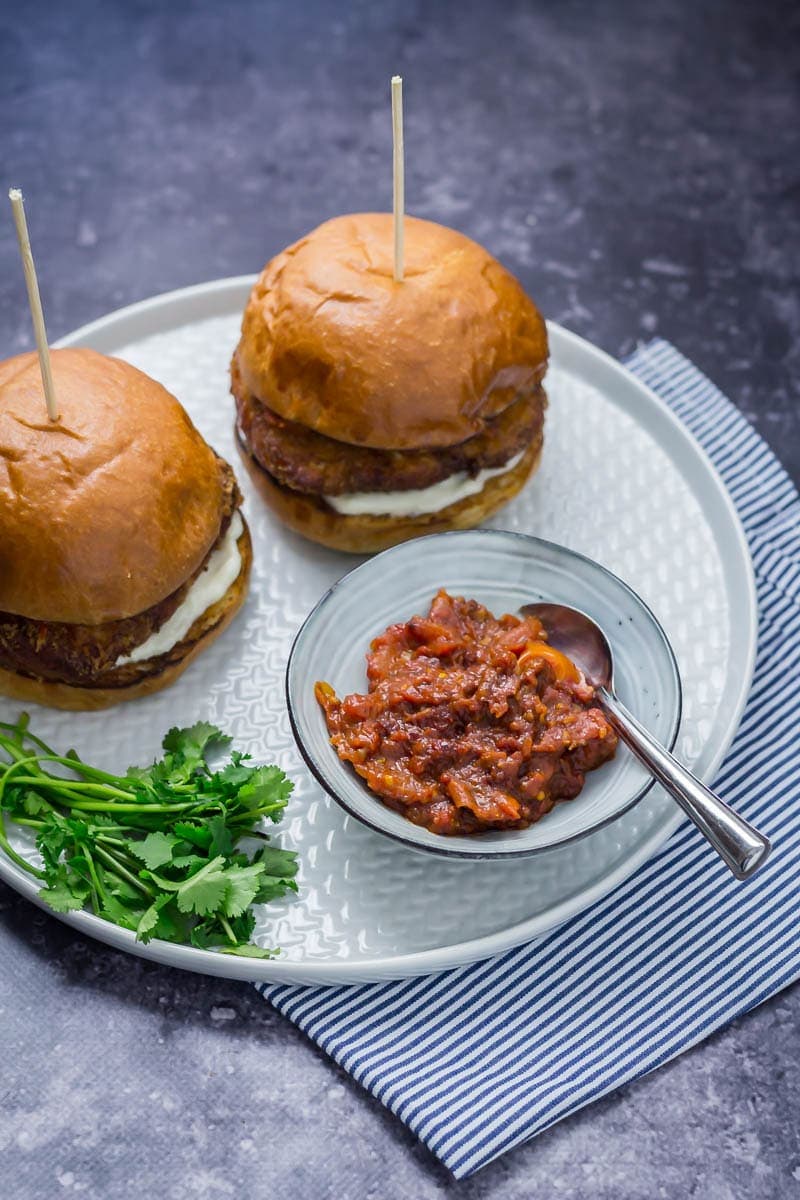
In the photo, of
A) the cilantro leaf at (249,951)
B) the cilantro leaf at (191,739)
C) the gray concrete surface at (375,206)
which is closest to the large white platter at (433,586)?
the cilantro leaf at (249,951)

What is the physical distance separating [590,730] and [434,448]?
3.11 feet

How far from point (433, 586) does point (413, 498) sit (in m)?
0.26

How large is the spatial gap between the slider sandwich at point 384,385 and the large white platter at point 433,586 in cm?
26

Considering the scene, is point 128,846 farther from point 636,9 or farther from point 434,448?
point 636,9

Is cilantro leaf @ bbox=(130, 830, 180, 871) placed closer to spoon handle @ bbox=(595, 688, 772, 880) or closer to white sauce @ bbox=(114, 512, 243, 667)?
white sauce @ bbox=(114, 512, 243, 667)

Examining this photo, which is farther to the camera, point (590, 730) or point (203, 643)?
point (203, 643)

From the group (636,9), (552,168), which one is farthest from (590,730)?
(636,9)

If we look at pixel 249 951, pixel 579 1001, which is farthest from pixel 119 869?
pixel 579 1001

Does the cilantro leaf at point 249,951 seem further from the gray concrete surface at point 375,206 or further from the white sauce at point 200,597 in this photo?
the white sauce at point 200,597

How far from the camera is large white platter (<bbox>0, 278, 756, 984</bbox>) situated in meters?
3.24

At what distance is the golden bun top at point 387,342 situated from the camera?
3.61 m

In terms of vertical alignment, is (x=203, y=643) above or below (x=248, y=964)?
above

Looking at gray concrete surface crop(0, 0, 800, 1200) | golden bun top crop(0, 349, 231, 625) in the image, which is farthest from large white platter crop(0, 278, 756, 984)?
golden bun top crop(0, 349, 231, 625)

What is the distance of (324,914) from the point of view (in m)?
3.28
